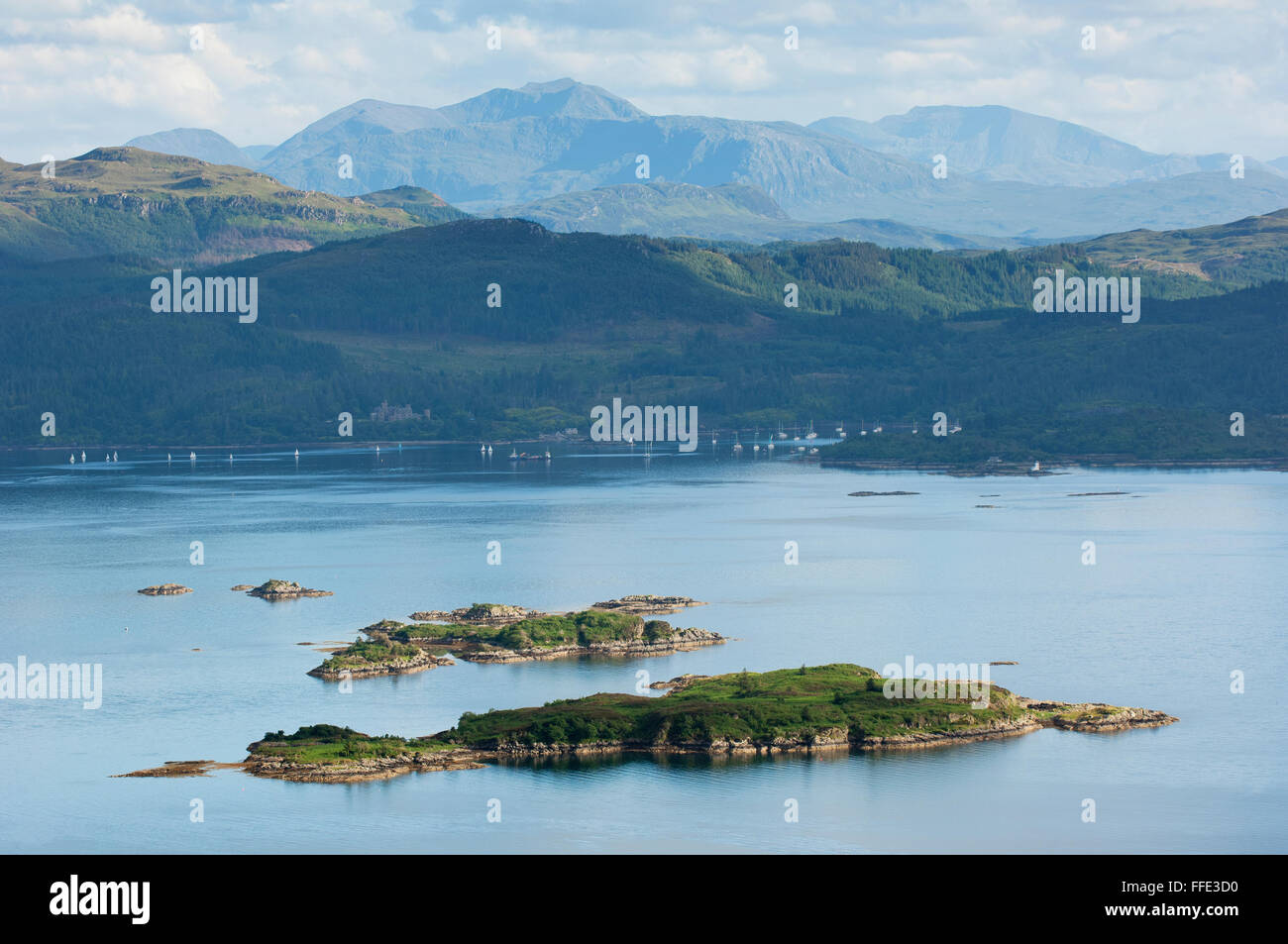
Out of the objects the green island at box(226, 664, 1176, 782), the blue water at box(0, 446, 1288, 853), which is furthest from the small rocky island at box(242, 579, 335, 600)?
the green island at box(226, 664, 1176, 782)

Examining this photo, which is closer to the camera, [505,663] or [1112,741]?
[1112,741]

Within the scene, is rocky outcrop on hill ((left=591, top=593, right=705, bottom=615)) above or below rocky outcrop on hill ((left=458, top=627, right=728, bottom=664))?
above

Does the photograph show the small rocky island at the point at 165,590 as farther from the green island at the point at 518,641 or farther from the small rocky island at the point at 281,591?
the green island at the point at 518,641

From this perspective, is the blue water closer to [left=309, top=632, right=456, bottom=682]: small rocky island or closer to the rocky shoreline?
the rocky shoreline

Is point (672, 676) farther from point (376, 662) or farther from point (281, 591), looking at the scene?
point (281, 591)
